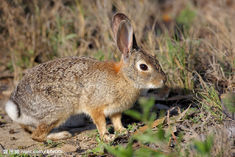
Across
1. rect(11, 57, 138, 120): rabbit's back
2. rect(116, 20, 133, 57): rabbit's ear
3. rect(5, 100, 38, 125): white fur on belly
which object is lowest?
rect(5, 100, 38, 125): white fur on belly

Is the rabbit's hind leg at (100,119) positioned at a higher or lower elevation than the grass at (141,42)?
lower

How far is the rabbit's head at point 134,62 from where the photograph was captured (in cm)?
442

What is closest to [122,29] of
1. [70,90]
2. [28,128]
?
[70,90]

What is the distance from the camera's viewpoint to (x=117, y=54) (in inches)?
227

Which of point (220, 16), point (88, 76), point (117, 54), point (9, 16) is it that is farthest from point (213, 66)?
point (9, 16)

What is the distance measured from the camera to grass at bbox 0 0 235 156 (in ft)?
15.9

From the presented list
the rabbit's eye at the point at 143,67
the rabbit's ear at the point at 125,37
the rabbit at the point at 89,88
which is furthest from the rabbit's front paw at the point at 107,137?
the rabbit's ear at the point at 125,37

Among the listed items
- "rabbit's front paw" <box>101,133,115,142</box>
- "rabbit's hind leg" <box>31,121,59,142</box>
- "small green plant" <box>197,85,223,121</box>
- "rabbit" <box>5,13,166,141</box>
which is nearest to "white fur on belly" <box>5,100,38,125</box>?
"rabbit" <box>5,13,166,141</box>

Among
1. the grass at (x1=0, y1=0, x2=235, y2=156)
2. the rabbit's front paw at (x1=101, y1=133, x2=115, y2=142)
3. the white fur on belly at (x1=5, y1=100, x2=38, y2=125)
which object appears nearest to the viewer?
the rabbit's front paw at (x1=101, y1=133, x2=115, y2=142)

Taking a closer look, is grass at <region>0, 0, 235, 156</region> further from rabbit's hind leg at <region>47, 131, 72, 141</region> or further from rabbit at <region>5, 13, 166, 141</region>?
rabbit at <region>5, 13, 166, 141</region>

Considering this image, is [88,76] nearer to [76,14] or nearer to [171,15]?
[76,14]

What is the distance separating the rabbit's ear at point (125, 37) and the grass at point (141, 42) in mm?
1087

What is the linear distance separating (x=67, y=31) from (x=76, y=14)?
1.62ft

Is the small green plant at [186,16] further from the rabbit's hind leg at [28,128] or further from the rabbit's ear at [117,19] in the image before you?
the rabbit's hind leg at [28,128]
